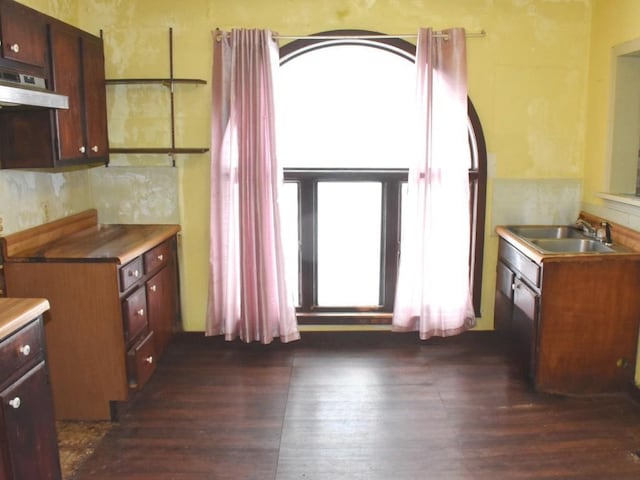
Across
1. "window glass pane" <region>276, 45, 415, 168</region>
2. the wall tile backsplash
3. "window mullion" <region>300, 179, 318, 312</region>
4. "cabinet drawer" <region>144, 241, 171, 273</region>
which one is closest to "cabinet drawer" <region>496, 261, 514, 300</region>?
the wall tile backsplash

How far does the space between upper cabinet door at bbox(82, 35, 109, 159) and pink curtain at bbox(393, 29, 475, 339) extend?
199 cm

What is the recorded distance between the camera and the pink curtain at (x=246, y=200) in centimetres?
350

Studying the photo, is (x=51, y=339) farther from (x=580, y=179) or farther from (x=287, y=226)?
(x=580, y=179)

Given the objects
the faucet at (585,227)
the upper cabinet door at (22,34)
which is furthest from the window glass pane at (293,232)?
the faucet at (585,227)

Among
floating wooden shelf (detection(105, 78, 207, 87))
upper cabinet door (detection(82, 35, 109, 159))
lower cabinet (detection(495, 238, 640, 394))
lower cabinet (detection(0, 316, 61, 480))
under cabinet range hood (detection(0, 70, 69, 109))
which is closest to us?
lower cabinet (detection(0, 316, 61, 480))

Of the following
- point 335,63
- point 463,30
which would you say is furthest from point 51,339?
point 463,30

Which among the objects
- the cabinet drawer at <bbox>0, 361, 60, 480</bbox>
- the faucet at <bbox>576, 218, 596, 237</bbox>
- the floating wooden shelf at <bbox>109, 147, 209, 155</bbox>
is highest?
the floating wooden shelf at <bbox>109, 147, 209, 155</bbox>

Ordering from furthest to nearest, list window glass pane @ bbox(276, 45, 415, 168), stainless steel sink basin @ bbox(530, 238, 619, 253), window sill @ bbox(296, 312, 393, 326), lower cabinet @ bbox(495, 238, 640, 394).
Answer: window sill @ bbox(296, 312, 393, 326), window glass pane @ bbox(276, 45, 415, 168), stainless steel sink basin @ bbox(530, 238, 619, 253), lower cabinet @ bbox(495, 238, 640, 394)

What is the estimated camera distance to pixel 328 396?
3201 millimetres

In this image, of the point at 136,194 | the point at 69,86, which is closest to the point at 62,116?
the point at 69,86

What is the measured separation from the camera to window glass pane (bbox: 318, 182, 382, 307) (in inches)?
155

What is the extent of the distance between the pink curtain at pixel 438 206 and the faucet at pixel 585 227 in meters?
0.73

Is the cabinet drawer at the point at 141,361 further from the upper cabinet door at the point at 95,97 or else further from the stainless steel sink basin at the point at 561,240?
the stainless steel sink basin at the point at 561,240

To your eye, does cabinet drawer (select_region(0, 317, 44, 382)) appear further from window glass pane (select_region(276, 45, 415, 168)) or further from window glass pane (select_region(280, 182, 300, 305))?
window glass pane (select_region(276, 45, 415, 168))
